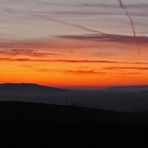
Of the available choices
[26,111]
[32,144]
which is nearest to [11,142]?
[32,144]

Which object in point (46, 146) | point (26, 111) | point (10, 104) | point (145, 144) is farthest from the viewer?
point (10, 104)

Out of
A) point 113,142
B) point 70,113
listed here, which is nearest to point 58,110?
point 70,113

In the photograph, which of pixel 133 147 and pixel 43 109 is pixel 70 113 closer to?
pixel 43 109

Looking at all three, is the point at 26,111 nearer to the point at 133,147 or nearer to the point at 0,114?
the point at 0,114

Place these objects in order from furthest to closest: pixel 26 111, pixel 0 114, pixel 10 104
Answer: pixel 10 104, pixel 26 111, pixel 0 114

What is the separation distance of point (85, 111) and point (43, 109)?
10.7m

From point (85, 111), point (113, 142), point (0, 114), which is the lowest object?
point (85, 111)

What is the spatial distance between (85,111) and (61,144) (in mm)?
75542

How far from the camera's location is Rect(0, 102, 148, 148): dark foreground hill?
137ft

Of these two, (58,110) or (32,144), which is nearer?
(32,144)

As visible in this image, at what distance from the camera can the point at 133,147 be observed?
1535 inches

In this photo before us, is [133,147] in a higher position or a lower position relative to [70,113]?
higher

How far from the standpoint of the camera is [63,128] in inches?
2456

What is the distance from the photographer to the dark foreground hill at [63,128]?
4191 cm
